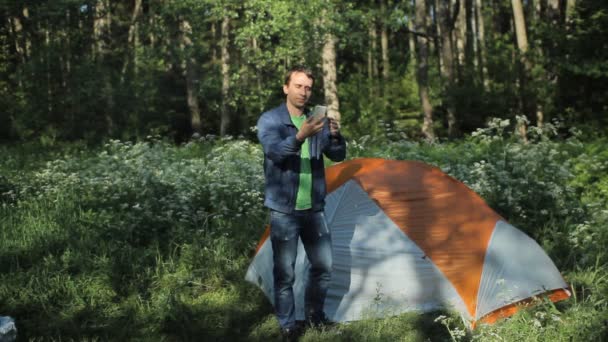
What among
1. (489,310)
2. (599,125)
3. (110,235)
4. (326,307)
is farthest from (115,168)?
(599,125)

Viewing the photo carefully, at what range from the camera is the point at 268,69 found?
1958cm

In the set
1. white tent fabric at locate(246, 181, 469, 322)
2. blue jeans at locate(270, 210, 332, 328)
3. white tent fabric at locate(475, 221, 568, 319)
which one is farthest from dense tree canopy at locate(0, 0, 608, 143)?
blue jeans at locate(270, 210, 332, 328)

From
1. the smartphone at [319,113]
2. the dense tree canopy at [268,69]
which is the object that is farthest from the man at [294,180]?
the dense tree canopy at [268,69]

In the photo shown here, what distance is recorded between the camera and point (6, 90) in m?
27.7

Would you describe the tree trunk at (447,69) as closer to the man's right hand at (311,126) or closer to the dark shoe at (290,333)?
the dark shoe at (290,333)

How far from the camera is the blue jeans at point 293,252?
4.72 metres

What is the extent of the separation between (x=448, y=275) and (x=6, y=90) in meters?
26.2

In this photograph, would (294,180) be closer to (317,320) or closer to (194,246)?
(317,320)

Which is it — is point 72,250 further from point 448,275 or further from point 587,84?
point 587,84

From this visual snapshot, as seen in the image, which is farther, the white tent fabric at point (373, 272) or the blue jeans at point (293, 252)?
the white tent fabric at point (373, 272)

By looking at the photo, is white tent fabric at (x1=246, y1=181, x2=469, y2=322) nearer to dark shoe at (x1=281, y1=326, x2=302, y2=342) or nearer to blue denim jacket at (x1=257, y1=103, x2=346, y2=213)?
dark shoe at (x1=281, y1=326, x2=302, y2=342)

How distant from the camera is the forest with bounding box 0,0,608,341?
560 cm

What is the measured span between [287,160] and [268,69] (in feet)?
49.8

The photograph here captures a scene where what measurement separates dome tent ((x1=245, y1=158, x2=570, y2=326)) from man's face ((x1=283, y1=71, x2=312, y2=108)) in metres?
1.47
